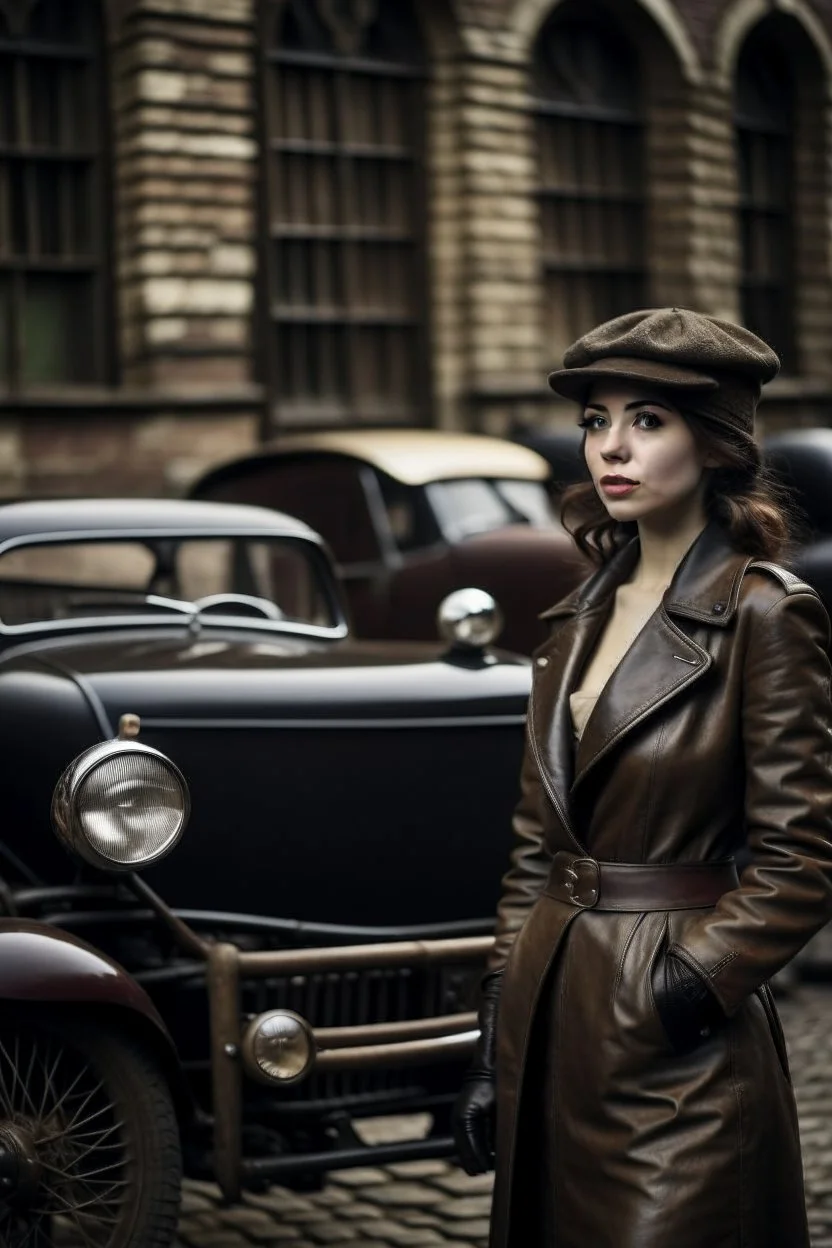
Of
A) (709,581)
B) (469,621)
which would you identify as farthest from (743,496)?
(469,621)

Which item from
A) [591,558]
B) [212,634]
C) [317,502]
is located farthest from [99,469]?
[591,558]

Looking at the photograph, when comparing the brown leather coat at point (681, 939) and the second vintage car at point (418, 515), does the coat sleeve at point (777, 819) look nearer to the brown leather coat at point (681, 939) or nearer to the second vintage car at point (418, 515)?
the brown leather coat at point (681, 939)

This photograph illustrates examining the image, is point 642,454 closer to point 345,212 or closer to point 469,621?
point 469,621

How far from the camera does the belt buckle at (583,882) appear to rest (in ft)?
9.75

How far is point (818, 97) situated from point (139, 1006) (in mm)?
15734

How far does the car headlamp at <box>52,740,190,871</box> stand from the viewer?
4.05 meters

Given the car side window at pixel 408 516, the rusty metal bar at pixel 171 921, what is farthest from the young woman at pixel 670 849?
the car side window at pixel 408 516

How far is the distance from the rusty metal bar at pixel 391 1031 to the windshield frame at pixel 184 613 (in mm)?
1350

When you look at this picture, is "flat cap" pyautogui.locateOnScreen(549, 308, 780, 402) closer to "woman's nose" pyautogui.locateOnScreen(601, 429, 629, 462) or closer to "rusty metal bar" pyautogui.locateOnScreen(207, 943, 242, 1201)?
"woman's nose" pyautogui.locateOnScreen(601, 429, 629, 462)

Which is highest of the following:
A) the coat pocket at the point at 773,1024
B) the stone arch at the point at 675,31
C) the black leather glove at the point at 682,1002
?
the stone arch at the point at 675,31

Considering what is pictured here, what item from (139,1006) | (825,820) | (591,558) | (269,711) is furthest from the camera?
(269,711)

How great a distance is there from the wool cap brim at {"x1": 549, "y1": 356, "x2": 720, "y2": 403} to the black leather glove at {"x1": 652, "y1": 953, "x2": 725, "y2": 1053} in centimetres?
80

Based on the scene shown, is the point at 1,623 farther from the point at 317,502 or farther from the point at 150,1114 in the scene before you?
the point at 317,502

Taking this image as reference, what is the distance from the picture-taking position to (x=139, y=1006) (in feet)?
13.2
